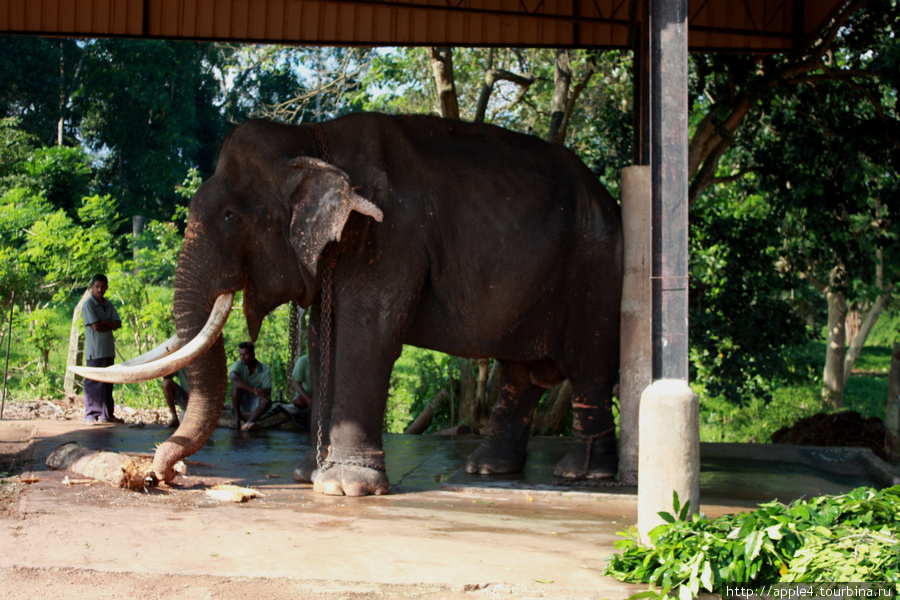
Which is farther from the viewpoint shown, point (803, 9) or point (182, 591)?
point (803, 9)

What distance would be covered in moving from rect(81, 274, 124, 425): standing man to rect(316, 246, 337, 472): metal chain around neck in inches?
160

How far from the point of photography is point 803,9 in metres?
9.35

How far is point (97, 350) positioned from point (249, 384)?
1642mm

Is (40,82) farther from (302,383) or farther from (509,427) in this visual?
(509,427)

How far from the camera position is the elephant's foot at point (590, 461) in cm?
753

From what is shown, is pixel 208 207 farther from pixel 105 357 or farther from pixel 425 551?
pixel 105 357

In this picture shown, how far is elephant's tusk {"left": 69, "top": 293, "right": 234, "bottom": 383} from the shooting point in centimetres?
634

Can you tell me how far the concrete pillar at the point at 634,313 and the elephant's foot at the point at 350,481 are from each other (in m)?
1.88

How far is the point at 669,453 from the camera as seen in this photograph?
16.2ft

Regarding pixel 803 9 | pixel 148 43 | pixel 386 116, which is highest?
pixel 148 43

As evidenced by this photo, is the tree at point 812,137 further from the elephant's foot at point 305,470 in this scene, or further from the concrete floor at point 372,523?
the elephant's foot at point 305,470

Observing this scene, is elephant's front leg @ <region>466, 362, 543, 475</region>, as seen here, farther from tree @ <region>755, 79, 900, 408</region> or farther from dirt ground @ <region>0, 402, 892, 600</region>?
tree @ <region>755, 79, 900, 408</region>

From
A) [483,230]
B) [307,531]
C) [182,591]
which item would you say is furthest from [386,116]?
[182,591]

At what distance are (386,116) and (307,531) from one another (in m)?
3.28
